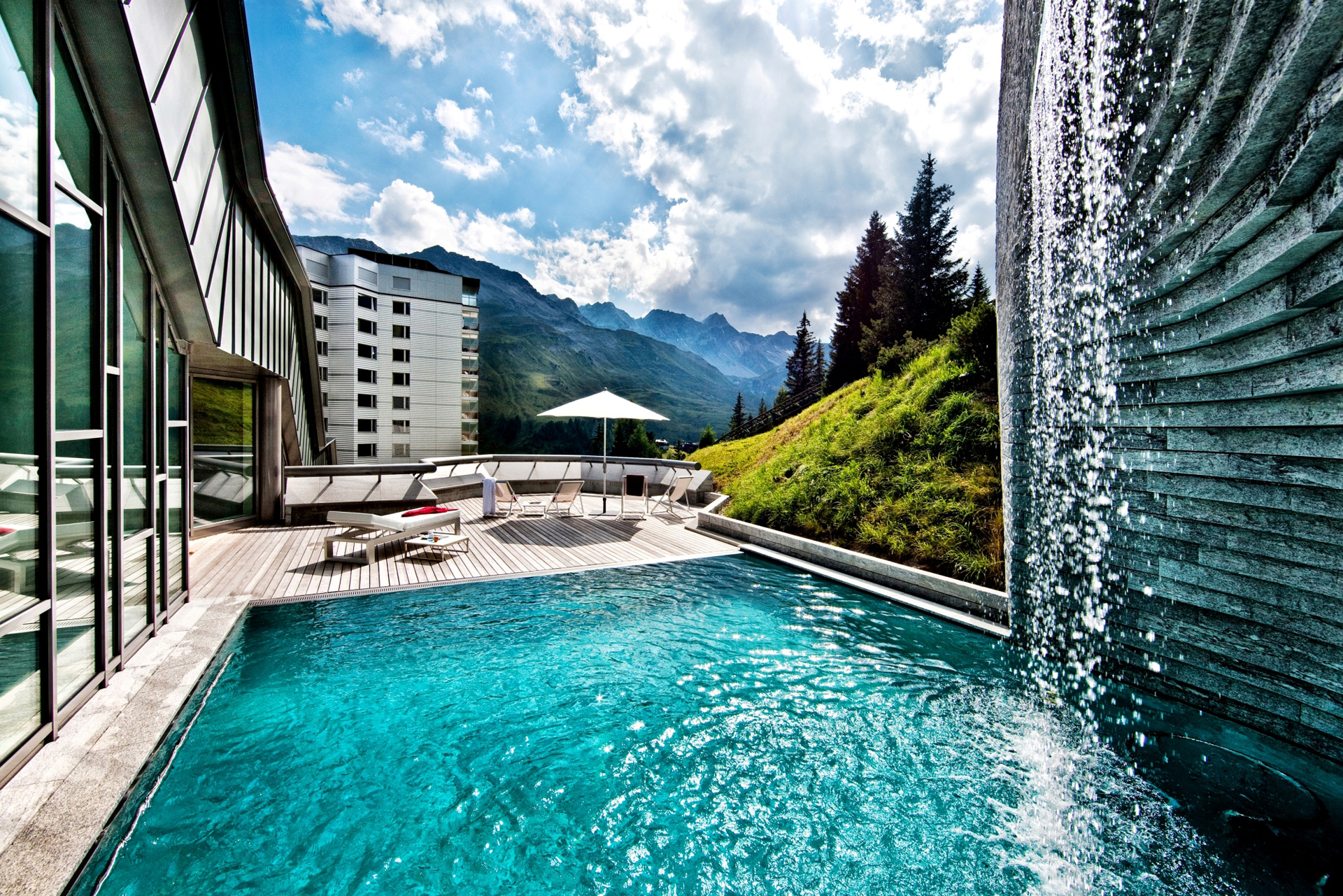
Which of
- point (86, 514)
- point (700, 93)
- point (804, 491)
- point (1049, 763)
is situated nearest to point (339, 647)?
point (86, 514)

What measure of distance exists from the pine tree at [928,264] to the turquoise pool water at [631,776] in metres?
15.4

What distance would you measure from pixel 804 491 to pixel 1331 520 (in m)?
6.75

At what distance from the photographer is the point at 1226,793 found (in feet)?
10.8

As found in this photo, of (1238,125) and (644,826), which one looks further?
(644,826)

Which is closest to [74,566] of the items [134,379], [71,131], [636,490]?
[134,379]

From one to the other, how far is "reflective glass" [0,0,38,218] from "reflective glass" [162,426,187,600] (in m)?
2.91

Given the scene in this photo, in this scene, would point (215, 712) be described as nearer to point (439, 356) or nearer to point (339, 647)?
point (339, 647)

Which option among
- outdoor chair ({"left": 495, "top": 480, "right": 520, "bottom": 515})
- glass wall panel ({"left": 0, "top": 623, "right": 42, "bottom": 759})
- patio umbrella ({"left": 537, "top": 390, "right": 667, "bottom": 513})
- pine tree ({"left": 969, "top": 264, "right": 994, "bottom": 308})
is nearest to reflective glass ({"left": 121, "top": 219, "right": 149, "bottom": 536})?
glass wall panel ({"left": 0, "top": 623, "right": 42, "bottom": 759})

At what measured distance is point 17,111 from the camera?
8.67 feet

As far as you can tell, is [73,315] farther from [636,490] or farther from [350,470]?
[636,490]

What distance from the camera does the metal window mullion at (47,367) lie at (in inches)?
111

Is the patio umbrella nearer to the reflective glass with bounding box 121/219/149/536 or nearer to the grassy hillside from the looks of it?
the grassy hillside

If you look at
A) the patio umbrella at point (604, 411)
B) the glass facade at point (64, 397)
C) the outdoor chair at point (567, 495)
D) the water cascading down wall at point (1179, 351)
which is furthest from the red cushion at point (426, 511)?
the water cascading down wall at point (1179, 351)

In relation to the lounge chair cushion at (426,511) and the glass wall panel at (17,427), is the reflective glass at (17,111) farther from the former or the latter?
the lounge chair cushion at (426,511)
